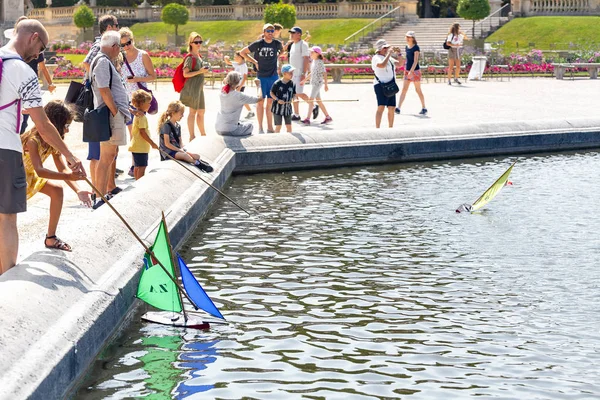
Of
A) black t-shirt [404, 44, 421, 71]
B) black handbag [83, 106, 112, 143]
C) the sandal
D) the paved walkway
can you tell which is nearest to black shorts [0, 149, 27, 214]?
the sandal

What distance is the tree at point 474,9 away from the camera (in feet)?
167

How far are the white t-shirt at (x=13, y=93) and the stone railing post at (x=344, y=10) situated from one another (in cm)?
5729

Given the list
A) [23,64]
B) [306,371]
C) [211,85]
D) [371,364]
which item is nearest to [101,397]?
[306,371]

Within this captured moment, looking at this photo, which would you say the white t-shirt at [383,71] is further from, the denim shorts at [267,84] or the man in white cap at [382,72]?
the denim shorts at [267,84]

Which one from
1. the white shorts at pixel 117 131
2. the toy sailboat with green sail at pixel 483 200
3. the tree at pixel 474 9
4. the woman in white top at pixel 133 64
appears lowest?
the toy sailboat with green sail at pixel 483 200

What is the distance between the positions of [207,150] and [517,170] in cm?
409

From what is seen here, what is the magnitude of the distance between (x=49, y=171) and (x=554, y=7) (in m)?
52.7

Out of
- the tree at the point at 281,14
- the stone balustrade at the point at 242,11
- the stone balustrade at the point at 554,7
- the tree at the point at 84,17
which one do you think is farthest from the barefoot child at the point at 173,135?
the tree at the point at 84,17

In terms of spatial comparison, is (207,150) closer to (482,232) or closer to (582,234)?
(482,232)

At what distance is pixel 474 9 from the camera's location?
168ft

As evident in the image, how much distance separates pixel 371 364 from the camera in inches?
243

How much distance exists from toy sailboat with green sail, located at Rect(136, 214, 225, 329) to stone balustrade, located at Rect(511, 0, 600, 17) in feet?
169

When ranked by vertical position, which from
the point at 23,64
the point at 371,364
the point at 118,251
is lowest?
the point at 371,364

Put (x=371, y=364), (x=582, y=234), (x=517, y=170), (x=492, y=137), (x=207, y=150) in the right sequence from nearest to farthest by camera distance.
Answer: (x=371, y=364) < (x=582, y=234) < (x=207, y=150) < (x=517, y=170) < (x=492, y=137)
